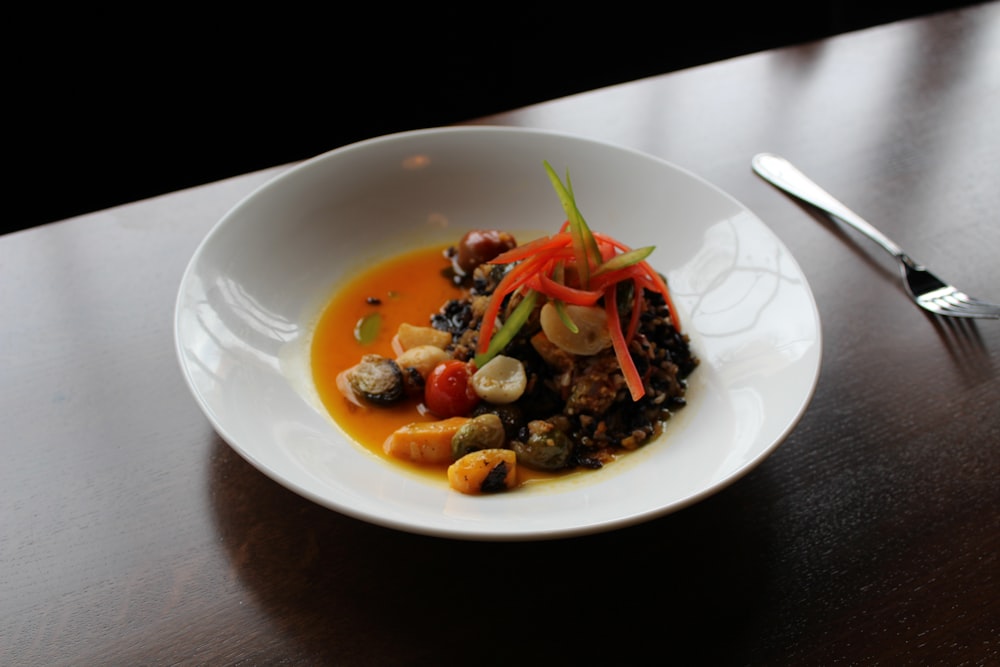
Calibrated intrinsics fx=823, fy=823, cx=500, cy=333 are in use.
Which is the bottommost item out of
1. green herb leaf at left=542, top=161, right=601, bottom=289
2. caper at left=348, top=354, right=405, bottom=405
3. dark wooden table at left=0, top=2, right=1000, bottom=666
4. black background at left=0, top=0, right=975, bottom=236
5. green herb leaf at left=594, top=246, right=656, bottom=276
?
dark wooden table at left=0, top=2, right=1000, bottom=666

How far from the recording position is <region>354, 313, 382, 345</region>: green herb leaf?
2.12 m

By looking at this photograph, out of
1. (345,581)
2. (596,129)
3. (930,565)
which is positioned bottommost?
(930,565)

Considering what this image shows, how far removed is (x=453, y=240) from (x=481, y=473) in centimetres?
97

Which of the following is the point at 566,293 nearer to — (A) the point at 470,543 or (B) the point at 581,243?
(B) the point at 581,243

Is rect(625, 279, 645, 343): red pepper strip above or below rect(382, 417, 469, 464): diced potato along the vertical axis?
above

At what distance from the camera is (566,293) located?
70.1 inches

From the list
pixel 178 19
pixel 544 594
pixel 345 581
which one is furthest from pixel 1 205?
pixel 544 594

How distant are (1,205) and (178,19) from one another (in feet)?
3.97

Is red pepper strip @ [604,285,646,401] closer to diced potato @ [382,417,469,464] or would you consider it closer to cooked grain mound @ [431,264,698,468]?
cooked grain mound @ [431,264,698,468]

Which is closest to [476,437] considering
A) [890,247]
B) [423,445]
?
[423,445]

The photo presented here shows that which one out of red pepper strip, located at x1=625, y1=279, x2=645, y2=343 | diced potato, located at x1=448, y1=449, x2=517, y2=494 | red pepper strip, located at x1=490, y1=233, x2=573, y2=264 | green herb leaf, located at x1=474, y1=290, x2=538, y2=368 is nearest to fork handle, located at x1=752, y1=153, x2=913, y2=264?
red pepper strip, located at x1=625, y1=279, x2=645, y2=343

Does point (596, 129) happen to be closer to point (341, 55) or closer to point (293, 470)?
point (293, 470)

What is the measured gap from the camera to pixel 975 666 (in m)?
1.29

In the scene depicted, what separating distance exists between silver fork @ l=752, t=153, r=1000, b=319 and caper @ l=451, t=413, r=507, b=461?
3.75ft
